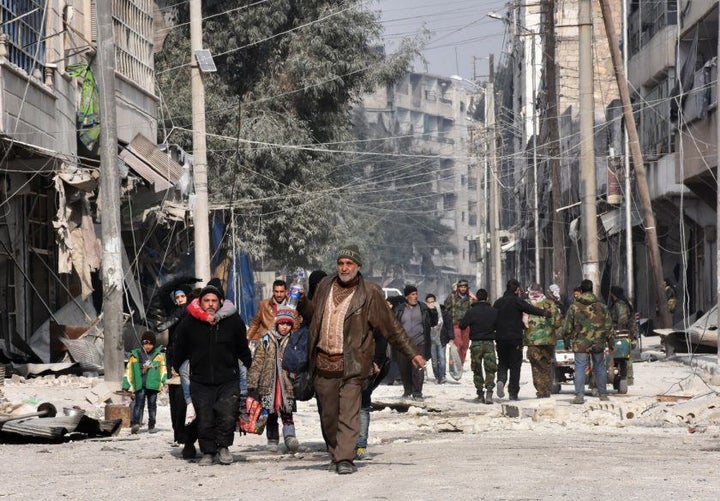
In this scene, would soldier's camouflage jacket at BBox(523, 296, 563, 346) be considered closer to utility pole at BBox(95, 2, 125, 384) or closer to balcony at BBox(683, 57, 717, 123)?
utility pole at BBox(95, 2, 125, 384)

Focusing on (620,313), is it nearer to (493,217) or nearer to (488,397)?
(488,397)

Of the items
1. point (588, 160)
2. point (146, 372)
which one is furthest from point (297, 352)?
A: point (588, 160)

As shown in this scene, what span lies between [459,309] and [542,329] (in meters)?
6.24

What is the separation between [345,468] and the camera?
1082 centimetres

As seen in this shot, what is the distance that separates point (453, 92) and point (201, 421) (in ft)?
448

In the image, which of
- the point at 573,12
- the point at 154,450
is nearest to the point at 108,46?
the point at 154,450

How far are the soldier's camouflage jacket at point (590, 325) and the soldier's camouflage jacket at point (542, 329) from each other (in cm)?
66

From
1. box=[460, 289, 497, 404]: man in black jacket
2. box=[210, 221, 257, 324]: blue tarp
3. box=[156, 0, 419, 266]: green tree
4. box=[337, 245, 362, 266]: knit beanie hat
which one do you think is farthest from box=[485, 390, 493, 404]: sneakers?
box=[156, 0, 419, 266]: green tree

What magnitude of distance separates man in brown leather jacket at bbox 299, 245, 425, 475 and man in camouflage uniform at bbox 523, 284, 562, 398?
847 centimetres

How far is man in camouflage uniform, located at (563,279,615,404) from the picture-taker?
62.6 feet

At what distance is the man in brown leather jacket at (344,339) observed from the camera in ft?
37.0

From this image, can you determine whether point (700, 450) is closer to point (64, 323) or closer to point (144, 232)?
point (64, 323)

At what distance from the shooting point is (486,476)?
10.2 meters

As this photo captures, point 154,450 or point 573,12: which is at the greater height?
point 573,12
